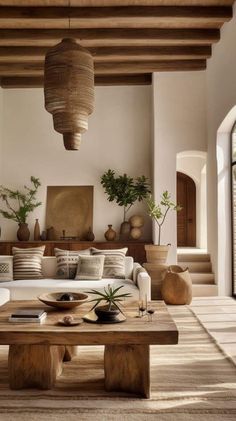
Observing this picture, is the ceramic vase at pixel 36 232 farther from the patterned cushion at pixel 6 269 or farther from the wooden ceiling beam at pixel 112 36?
the wooden ceiling beam at pixel 112 36

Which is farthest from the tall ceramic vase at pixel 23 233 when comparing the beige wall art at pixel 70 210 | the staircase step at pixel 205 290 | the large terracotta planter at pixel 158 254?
the staircase step at pixel 205 290

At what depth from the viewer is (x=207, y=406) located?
2.95 metres

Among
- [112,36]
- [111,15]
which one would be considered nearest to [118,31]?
[112,36]

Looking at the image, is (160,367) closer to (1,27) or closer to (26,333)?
(26,333)

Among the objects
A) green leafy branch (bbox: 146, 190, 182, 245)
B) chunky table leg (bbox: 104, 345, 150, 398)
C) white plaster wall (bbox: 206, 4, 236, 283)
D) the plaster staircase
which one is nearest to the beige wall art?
green leafy branch (bbox: 146, 190, 182, 245)

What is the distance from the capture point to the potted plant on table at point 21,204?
878cm

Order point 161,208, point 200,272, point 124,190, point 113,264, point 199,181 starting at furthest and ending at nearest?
1. point 199,181
2. point 124,190
3. point 161,208
4. point 200,272
5. point 113,264

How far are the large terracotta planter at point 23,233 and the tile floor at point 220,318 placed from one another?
360cm

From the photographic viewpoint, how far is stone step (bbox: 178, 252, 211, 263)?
27.3ft

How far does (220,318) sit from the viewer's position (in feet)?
19.1

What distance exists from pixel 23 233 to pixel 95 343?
19.4 ft

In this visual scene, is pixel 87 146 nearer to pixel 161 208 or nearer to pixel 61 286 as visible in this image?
pixel 161 208

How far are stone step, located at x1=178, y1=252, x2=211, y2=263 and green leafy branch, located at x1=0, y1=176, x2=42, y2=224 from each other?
10.1ft

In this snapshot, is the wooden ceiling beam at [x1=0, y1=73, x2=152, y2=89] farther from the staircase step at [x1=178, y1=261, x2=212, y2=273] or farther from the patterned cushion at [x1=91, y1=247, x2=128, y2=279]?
the patterned cushion at [x1=91, y1=247, x2=128, y2=279]
